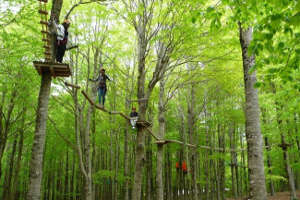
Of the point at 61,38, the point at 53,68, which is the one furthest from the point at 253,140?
the point at 61,38

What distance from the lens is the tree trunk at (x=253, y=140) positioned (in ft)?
16.2

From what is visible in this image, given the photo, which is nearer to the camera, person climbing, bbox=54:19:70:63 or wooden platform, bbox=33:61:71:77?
wooden platform, bbox=33:61:71:77

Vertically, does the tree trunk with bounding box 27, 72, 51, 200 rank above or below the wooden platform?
below

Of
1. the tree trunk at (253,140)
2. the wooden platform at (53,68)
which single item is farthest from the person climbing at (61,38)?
the tree trunk at (253,140)

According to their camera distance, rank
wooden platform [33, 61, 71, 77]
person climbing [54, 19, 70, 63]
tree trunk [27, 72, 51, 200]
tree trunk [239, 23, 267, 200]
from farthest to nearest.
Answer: person climbing [54, 19, 70, 63] → wooden platform [33, 61, 71, 77] → tree trunk [27, 72, 51, 200] → tree trunk [239, 23, 267, 200]

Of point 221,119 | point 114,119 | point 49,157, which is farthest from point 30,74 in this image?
point 49,157

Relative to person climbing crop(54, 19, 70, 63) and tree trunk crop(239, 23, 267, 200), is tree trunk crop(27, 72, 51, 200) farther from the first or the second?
tree trunk crop(239, 23, 267, 200)

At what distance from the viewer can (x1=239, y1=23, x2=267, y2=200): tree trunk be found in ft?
16.2

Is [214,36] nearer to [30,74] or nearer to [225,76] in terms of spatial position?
[225,76]

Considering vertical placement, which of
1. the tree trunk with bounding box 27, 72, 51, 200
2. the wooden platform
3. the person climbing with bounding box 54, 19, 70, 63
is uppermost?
the person climbing with bounding box 54, 19, 70, 63

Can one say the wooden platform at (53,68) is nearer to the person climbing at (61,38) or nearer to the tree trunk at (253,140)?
the person climbing at (61,38)

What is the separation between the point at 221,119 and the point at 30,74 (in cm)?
1288

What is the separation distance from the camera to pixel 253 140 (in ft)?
17.0

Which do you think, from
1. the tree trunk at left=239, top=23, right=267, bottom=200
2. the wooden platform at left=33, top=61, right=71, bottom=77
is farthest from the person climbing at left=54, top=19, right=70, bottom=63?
the tree trunk at left=239, top=23, right=267, bottom=200
